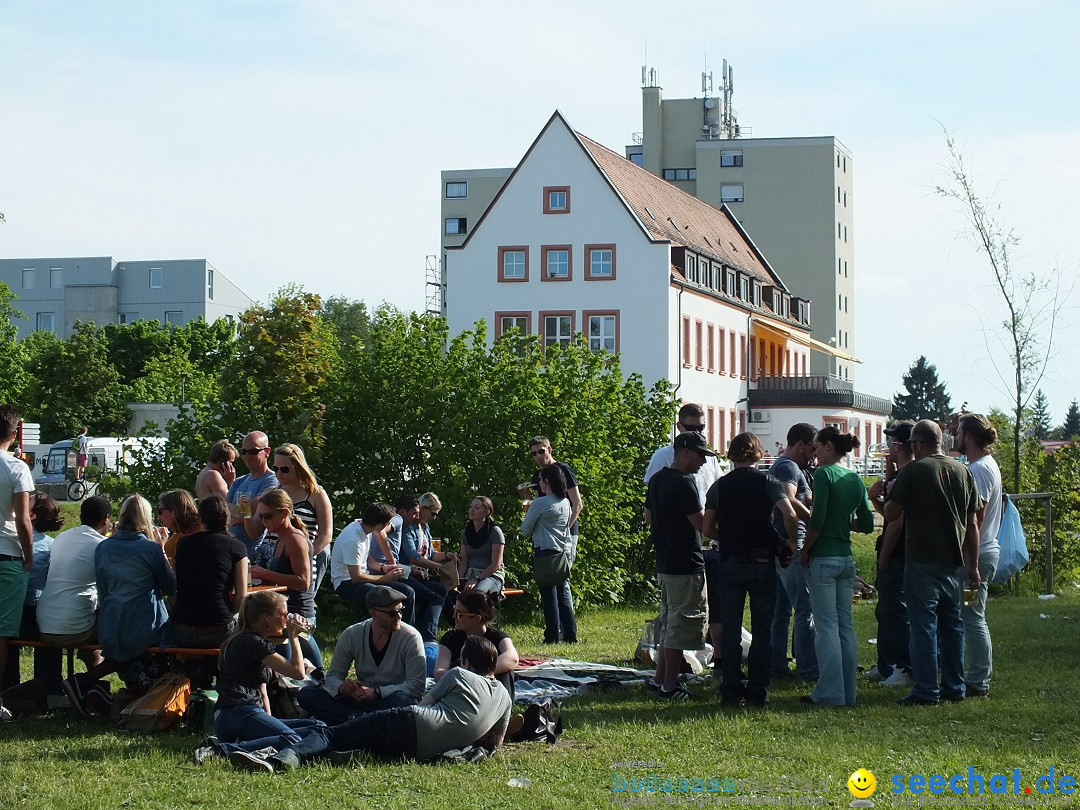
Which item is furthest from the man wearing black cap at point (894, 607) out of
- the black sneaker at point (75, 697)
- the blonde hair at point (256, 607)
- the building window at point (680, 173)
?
the building window at point (680, 173)

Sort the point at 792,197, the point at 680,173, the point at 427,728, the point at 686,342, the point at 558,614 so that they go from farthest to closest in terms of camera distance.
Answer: the point at 680,173
the point at 792,197
the point at 686,342
the point at 558,614
the point at 427,728

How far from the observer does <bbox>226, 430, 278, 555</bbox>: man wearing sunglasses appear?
11203 mm

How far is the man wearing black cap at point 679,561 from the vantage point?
1007 centimetres

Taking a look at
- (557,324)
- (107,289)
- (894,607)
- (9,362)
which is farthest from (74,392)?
(894,607)

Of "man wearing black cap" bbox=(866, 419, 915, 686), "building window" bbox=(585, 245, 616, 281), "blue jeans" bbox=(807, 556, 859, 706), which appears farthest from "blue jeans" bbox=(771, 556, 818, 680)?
"building window" bbox=(585, 245, 616, 281)

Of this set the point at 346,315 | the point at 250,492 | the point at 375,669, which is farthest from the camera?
the point at 346,315

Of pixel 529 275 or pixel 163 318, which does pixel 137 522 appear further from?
pixel 163 318

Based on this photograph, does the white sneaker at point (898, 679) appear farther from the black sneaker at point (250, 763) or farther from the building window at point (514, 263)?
the building window at point (514, 263)

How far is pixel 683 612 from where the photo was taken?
10.1m

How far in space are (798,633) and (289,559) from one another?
4036 mm

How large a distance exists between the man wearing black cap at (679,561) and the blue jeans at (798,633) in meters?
1.10

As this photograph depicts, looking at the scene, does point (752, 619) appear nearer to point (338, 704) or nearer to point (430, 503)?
point (338, 704)

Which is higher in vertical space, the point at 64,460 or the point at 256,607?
the point at 64,460

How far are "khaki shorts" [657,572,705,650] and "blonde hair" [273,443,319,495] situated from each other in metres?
2.92
